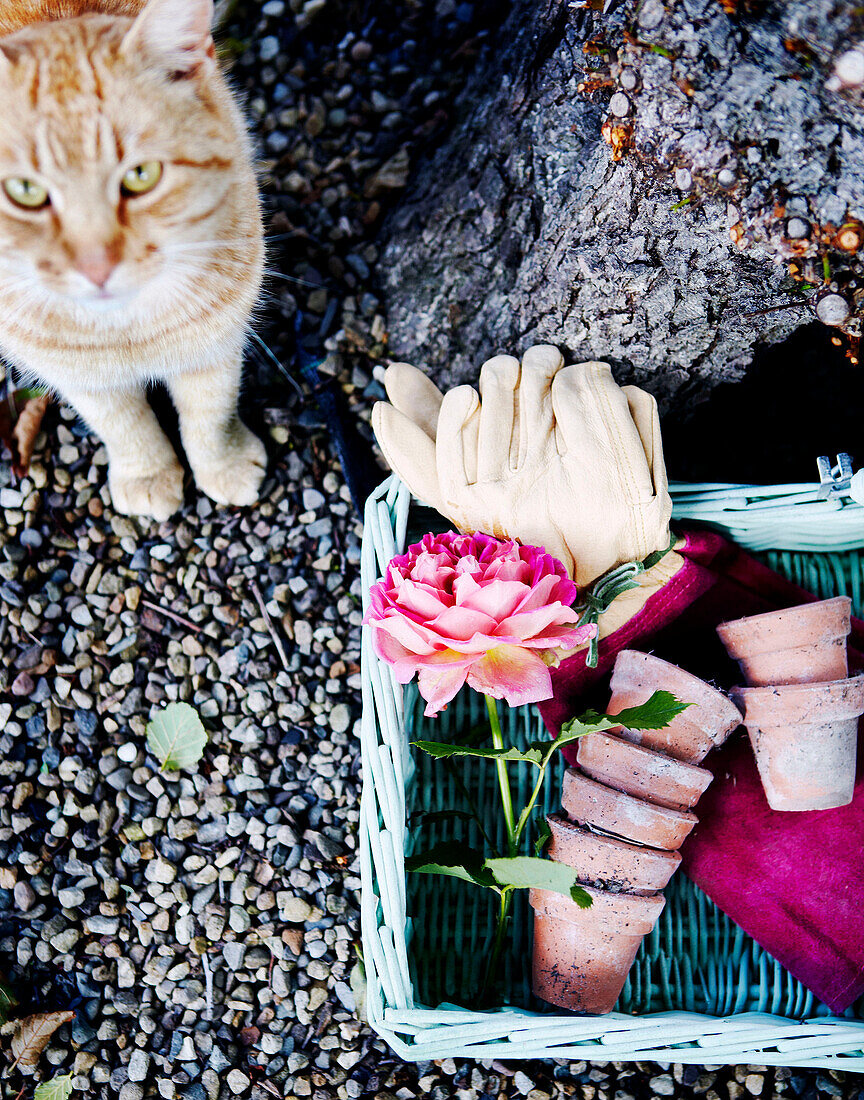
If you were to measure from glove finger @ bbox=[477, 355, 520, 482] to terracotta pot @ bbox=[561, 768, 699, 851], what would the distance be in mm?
415

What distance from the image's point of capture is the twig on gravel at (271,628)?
143cm

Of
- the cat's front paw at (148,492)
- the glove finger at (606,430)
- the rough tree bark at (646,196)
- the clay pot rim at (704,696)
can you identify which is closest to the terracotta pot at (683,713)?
the clay pot rim at (704,696)

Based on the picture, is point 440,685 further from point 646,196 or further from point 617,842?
point 646,196

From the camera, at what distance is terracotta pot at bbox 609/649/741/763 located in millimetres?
1029

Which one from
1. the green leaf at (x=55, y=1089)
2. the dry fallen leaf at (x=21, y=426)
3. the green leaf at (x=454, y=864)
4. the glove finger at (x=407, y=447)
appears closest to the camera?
the green leaf at (x=454, y=864)

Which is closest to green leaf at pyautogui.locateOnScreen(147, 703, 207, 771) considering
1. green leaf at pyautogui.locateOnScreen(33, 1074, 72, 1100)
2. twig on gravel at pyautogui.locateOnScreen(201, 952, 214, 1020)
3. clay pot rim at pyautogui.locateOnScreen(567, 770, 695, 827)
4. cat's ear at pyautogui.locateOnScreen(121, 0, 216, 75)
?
twig on gravel at pyautogui.locateOnScreen(201, 952, 214, 1020)

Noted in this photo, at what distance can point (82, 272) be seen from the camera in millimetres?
892

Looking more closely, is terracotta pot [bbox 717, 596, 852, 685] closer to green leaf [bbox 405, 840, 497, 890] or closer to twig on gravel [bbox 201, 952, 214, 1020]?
green leaf [bbox 405, 840, 497, 890]

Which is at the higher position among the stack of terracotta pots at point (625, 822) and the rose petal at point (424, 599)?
the rose petal at point (424, 599)

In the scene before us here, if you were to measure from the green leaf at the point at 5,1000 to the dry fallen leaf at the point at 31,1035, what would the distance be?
0.02 metres

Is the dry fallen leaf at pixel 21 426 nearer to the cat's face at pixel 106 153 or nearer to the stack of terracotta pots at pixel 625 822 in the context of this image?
the cat's face at pixel 106 153

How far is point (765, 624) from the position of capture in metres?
1.07

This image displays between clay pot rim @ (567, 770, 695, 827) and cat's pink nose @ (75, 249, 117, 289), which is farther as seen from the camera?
clay pot rim @ (567, 770, 695, 827)

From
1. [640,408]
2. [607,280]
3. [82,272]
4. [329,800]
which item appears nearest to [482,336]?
[607,280]
